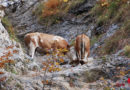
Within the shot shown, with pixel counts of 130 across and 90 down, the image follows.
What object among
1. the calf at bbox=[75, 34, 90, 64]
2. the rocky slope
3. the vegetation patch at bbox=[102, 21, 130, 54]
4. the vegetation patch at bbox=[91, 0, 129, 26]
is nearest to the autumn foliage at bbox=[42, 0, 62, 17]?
the vegetation patch at bbox=[91, 0, 129, 26]

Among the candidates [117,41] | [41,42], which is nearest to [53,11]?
[41,42]

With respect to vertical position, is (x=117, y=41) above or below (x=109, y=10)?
below

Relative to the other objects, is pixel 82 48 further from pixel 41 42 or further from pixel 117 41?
pixel 41 42

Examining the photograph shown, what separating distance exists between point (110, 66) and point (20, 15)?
43.3ft

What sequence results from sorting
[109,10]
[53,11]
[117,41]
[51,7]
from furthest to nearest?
[51,7] → [53,11] → [109,10] → [117,41]

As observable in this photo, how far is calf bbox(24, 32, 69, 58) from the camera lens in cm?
1212

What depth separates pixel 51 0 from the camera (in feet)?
59.5

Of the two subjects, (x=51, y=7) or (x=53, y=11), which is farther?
(x=51, y=7)

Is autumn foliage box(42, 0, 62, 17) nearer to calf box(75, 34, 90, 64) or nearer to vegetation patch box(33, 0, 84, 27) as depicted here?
vegetation patch box(33, 0, 84, 27)

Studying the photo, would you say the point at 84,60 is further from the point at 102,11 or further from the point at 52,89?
the point at 102,11

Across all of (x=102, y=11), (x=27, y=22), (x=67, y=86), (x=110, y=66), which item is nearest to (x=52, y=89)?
(x=67, y=86)

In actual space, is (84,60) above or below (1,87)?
below

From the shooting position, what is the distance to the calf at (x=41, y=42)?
12117 mm

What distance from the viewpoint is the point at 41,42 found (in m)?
12.6
